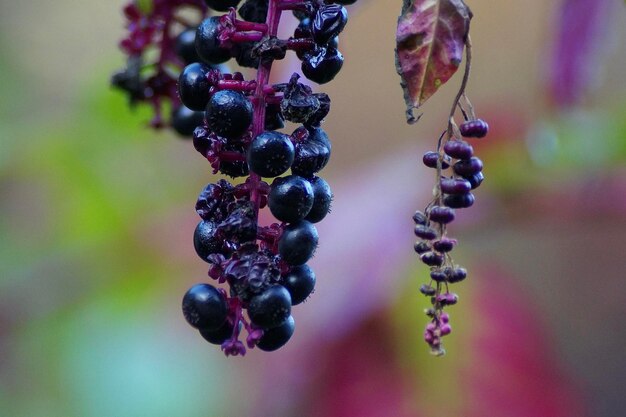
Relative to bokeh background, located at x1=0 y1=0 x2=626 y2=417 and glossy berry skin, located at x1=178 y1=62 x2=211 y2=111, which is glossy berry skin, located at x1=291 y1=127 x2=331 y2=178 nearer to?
glossy berry skin, located at x1=178 y1=62 x2=211 y2=111

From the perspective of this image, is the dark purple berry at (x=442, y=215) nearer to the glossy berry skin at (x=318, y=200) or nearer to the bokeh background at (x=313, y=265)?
the glossy berry skin at (x=318, y=200)

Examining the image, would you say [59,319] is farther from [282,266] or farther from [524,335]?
[282,266]

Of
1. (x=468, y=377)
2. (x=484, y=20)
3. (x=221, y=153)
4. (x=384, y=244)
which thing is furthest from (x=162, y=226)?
(x=484, y=20)

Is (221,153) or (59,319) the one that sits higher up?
(221,153)

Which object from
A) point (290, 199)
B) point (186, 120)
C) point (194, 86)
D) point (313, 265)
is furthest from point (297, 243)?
point (313, 265)

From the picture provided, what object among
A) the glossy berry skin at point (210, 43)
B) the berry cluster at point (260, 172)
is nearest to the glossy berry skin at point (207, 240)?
the berry cluster at point (260, 172)
